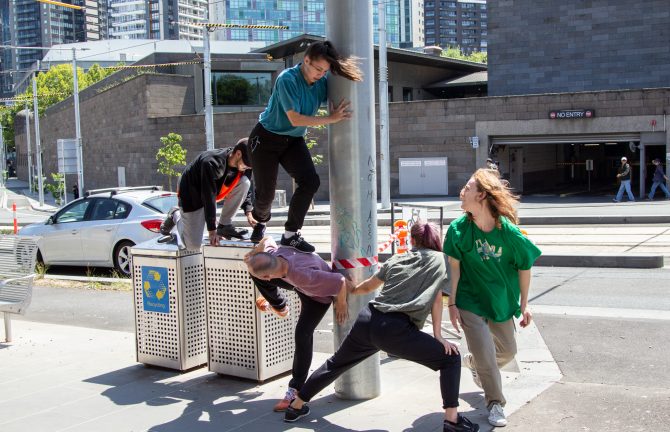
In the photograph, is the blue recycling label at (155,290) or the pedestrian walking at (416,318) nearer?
the pedestrian walking at (416,318)

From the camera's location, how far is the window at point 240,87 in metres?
44.8

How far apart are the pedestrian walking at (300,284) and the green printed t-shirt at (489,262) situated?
0.86m

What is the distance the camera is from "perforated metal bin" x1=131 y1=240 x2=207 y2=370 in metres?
6.70

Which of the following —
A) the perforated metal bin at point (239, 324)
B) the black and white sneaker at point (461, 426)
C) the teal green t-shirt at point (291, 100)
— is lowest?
the black and white sneaker at point (461, 426)

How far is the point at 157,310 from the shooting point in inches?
269

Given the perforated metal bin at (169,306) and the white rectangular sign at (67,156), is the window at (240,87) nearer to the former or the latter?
the white rectangular sign at (67,156)

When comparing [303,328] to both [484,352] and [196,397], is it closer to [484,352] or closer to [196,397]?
[196,397]

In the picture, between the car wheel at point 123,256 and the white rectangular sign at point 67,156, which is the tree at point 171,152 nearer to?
the white rectangular sign at point 67,156

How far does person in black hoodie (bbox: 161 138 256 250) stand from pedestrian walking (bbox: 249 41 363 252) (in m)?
0.51

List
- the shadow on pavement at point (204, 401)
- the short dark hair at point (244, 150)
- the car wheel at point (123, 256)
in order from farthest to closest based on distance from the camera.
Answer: the car wheel at point (123, 256), the short dark hair at point (244, 150), the shadow on pavement at point (204, 401)

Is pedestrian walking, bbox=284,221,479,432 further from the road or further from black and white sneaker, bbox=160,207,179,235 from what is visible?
black and white sneaker, bbox=160,207,179,235

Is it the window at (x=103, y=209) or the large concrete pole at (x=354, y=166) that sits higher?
the large concrete pole at (x=354, y=166)

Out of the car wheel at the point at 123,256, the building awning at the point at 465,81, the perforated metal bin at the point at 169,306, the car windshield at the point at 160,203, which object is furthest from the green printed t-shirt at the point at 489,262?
the building awning at the point at 465,81

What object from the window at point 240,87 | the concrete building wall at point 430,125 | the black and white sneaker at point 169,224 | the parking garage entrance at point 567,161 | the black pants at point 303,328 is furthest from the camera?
the window at point 240,87
